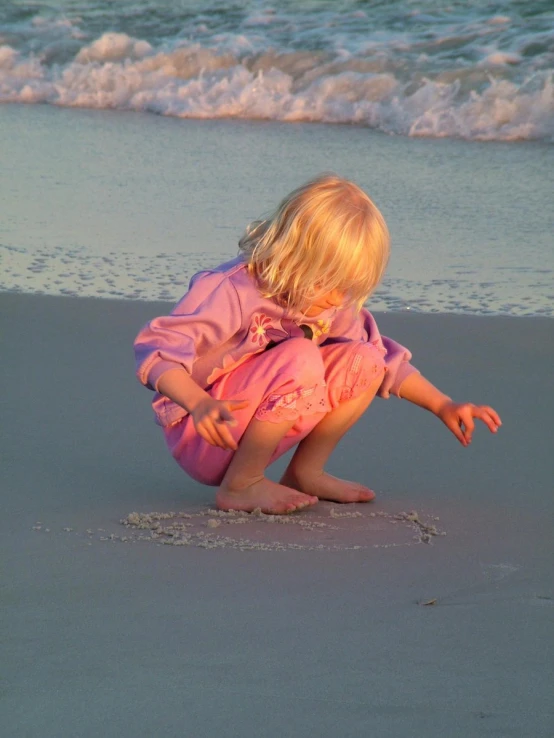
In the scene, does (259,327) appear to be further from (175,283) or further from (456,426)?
(175,283)

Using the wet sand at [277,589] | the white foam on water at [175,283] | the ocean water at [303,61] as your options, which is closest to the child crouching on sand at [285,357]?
the wet sand at [277,589]

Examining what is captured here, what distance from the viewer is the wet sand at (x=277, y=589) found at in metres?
1.39

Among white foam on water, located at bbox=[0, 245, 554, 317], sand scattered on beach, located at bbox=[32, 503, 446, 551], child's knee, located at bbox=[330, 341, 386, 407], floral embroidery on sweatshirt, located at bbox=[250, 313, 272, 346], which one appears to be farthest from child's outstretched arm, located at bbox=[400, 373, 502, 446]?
white foam on water, located at bbox=[0, 245, 554, 317]

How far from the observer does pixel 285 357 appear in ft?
7.38

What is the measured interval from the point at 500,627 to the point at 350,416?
2.63ft

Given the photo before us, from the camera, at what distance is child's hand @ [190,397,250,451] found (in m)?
1.99

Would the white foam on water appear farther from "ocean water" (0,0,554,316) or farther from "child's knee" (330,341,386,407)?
"child's knee" (330,341,386,407)

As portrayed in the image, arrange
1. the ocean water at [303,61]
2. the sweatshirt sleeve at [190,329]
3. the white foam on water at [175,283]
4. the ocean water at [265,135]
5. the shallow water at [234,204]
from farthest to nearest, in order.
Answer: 1. the ocean water at [303,61]
2. the ocean water at [265,135]
3. the shallow water at [234,204]
4. the white foam on water at [175,283]
5. the sweatshirt sleeve at [190,329]

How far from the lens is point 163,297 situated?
13.0 ft

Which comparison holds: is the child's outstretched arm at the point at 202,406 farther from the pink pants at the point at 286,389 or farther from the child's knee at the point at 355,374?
the child's knee at the point at 355,374

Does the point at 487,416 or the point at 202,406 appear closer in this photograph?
the point at 202,406

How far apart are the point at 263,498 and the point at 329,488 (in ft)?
0.59

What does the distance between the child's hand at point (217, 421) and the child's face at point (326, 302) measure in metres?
0.37

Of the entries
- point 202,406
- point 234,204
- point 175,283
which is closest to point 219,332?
point 202,406
